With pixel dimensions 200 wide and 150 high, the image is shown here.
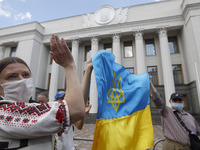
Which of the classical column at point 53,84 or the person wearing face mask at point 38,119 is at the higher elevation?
the classical column at point 53,84

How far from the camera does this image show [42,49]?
20812 millimetres

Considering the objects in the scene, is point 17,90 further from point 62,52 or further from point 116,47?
point 116,47

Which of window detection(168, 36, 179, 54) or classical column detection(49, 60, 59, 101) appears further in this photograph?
classical column detection(49, 60, 59, 101)

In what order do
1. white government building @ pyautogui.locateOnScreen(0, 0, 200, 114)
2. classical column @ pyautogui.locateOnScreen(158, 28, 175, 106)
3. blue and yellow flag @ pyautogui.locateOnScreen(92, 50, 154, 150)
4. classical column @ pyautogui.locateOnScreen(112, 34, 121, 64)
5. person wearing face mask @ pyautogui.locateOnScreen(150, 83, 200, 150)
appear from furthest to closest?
classical column @ pyautogui.locateOnScreen(112, 34, 121, 64) < white government building @ pyautogui.locateOnScreen(0, 0, 200, 114) < classical column @ pyautogui.locateOnScreen(158, 28, 175, 106) < person wearing face mask @ pyautogui.locateOnScreen(150, 83, 200, 150) < blue and yellow flag @ pyautogui.locateOnScreen(92, 50, 154, 150)

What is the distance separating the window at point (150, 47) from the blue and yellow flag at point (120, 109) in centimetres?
1759

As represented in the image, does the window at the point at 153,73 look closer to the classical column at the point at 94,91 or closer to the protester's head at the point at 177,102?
the classical column at the point at 94,91

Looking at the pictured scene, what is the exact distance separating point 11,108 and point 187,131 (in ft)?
9.84

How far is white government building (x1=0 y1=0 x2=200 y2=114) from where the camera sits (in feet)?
48.6

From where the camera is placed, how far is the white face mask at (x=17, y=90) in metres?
0.91

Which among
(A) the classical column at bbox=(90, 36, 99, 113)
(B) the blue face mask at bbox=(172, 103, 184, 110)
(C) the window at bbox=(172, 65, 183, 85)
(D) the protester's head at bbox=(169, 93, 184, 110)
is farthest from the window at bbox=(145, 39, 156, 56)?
(B) the blue face mask at bbox=(172, 103, 184, 110)

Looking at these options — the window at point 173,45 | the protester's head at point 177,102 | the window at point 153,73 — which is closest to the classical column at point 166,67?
the window at point 153,73

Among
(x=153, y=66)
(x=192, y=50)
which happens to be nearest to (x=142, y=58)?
(x=153, y=66)

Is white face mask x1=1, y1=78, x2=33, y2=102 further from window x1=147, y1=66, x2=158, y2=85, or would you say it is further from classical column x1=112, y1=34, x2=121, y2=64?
window x1=147, y1=66, x2=158, y2=85

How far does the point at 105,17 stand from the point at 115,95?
757 inches
